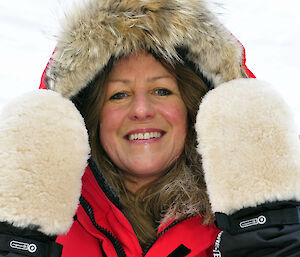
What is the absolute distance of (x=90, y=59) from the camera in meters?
1.59

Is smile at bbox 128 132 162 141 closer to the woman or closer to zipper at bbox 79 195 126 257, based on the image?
the woman

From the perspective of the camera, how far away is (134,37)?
5.31 feet

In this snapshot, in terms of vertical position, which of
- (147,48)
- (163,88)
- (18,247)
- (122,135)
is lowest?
(18,247)

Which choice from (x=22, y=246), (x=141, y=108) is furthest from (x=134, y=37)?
(x=22, y=246)

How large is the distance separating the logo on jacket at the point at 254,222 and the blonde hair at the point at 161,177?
330 millimetres

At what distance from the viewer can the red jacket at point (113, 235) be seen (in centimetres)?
148

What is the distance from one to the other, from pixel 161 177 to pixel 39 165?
0.70 metres

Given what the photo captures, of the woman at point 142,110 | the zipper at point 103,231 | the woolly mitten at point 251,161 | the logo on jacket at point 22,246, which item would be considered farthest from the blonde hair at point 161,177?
the logo on jacket at point 22,246

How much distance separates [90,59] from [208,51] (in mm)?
486

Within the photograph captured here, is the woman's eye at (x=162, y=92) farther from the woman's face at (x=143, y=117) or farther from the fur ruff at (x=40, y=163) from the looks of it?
the fur ruff at (x=40, y=163)

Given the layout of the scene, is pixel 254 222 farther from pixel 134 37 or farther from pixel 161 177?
pixel 134 37

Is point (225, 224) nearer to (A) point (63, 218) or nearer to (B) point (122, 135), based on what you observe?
(A) point (63, 218)

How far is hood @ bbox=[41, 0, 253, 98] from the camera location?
1570 millimetres

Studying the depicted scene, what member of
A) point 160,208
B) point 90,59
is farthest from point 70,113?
point 160,208
